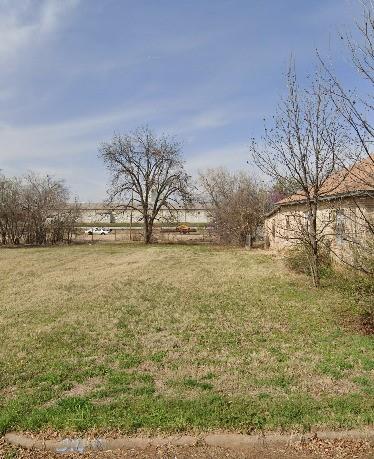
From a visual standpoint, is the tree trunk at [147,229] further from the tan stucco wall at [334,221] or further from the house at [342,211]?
the house at [342,211]

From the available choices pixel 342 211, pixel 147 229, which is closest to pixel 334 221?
pixel 342 211

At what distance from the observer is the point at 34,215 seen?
34000 mm

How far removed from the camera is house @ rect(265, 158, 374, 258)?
746 centimetres

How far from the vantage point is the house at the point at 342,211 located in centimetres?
746

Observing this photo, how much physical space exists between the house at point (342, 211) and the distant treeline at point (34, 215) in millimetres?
20232

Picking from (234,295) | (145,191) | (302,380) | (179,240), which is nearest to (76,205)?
(145,191)

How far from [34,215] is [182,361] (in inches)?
1236

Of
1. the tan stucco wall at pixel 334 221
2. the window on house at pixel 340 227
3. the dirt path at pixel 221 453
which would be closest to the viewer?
the dirt path at pixel 221 453

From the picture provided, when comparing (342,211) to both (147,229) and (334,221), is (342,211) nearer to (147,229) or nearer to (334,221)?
(334,221)

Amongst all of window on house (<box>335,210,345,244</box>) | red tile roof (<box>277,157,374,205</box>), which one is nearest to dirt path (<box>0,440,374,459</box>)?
red tile roof (<box>277,157,374,205</box>)

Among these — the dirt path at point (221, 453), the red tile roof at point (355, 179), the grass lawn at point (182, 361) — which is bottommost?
the dirt path at point (221, 453)

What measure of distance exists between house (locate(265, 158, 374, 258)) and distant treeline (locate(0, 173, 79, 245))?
20232 mm

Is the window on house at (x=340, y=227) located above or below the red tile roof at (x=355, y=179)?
below

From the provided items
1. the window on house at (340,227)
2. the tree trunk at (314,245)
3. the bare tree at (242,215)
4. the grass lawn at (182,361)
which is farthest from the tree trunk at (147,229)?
the tree trunk at (314,245)
